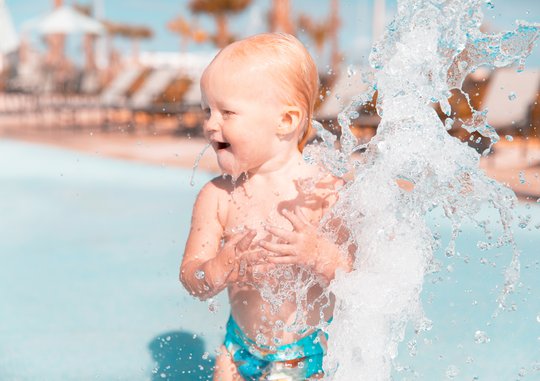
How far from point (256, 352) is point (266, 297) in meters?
→ 0.18

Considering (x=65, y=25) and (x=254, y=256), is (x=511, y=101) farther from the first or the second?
(x=65, y=25)

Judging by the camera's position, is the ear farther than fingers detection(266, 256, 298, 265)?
Yes

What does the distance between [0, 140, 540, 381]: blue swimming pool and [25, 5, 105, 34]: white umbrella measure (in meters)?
9.96

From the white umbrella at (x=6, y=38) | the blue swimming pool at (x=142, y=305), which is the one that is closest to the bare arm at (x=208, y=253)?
the blue swimming pool at (x=142, y=305)

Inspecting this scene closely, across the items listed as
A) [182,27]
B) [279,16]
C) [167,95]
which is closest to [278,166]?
[279,16]

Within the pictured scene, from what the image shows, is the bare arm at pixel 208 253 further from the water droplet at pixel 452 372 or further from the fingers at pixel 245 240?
the water droplet at pixel 452 372

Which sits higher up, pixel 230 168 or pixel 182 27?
pixel 230 168

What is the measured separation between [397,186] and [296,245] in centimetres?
39

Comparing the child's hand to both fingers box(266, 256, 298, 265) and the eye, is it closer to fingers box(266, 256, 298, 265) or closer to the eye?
fingers box(266, 256, 298, 265)

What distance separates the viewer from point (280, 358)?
80.7 inches

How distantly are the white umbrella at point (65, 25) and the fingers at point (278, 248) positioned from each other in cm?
1540

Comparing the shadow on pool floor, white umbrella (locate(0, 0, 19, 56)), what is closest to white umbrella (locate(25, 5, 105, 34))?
white umbrella (locate(0, 0, 19, 56))

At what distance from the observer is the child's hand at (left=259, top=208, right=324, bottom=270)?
5.53 feet

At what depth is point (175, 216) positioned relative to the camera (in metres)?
6.38
